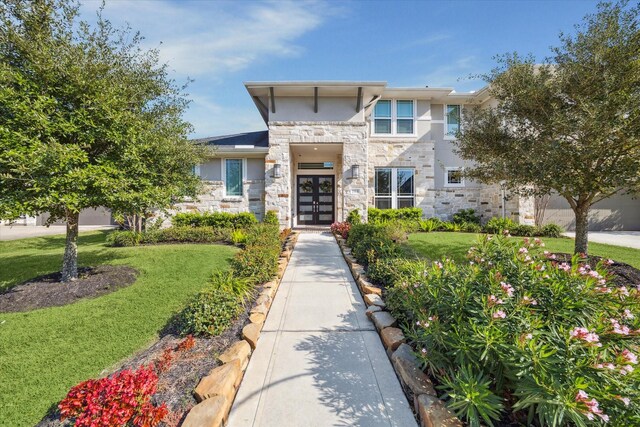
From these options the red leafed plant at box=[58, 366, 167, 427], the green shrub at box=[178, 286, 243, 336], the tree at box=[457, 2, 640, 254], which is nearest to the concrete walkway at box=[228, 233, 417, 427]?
the green shrub at box=[178, 286, 243, 336]

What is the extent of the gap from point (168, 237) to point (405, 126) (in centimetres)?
1054

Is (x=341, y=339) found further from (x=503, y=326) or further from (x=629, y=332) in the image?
(x=629, y=332)

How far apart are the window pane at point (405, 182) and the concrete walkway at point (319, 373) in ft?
29.8

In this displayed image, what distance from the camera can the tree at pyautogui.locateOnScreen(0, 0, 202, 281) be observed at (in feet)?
13.5

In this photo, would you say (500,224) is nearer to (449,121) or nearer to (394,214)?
(394,214)

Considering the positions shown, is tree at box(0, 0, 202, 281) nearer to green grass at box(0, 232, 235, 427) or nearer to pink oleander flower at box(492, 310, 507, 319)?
green grass at box(0, 232, 235, 427)

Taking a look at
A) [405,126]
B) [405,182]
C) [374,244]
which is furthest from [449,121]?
[374,244]

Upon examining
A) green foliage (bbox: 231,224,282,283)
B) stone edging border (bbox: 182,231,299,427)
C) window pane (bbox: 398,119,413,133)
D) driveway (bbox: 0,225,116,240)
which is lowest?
stone edging border (bbox: 182,231,299,427)

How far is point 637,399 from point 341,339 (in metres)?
2.41

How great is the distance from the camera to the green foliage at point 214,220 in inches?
449

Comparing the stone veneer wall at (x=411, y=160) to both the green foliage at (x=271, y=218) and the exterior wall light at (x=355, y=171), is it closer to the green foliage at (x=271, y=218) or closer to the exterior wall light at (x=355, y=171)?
the exterior wall light at (x=355, y=171)

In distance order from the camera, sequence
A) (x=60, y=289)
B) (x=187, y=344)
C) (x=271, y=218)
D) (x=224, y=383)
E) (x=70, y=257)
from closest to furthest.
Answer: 1. (x=224, y=383)
2. (x=187, y=344)
3. (x=60, y=289)
4. (x=70, y=257)
5. (x=271, y=218)

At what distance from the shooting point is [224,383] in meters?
2.41

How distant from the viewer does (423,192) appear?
42.1 ft
